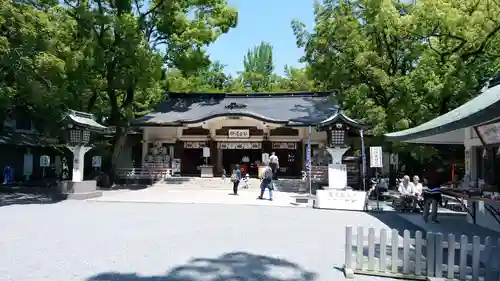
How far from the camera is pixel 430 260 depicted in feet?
17.4

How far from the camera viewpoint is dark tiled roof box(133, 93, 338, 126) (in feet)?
76.5

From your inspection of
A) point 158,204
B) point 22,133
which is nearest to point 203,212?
point 158,204

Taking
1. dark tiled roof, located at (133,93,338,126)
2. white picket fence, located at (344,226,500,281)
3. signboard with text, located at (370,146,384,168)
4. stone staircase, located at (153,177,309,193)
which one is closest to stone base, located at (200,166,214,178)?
stone staircase, located at (153,177,309,193)

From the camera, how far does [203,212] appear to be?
11820mm

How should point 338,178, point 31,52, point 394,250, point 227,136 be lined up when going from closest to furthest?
point 394,250, point 31,52, point 338,178, point 227,136

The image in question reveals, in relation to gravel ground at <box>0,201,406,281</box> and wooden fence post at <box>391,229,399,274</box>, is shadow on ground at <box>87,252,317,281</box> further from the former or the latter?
wooden fence post at <box>391,229,399,274</box>

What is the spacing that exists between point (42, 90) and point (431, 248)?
14.1 meters

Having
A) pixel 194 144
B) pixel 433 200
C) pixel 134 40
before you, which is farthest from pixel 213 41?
pixel 433 200

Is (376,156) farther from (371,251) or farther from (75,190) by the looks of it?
(75,190)

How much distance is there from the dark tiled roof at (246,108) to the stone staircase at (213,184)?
3542 millimetres

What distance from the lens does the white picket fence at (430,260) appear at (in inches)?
197

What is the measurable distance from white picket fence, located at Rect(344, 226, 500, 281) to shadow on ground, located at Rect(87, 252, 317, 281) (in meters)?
0.80

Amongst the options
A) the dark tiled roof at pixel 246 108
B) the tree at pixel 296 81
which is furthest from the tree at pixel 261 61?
the dark tiled roof at pixel 246 108

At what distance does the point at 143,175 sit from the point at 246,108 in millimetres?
8002
